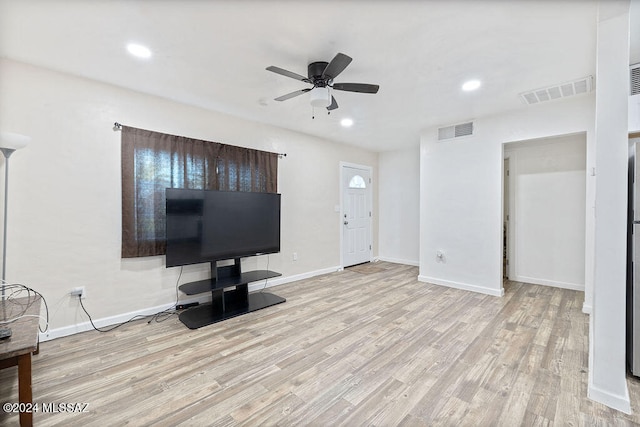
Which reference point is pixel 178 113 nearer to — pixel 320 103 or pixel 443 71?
pixel 320 103

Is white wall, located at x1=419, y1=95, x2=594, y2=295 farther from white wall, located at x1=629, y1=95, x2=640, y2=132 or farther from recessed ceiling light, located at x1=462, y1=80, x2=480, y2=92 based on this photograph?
recessed ceiling light, located at x1=462, y1=80, x2=480, y2=92

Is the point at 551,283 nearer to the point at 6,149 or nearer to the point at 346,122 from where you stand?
the point at 346,122

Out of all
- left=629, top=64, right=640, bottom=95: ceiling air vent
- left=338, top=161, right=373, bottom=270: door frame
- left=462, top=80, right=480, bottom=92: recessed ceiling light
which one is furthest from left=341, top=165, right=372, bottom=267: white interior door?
left=629, top=64, right=640, bottom=95: ceiling air vent

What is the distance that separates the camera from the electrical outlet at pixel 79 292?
9.04ft

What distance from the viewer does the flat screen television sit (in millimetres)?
3037

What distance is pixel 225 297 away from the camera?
3.70 meters

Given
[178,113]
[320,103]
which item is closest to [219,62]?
[320,103]

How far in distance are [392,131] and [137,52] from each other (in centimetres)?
376

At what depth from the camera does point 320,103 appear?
258 cm

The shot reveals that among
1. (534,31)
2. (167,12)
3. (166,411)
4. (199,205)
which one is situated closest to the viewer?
(166,411)

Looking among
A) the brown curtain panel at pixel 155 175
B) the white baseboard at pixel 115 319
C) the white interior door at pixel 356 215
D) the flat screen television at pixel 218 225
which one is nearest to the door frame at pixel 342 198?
the white interior door at pixel 356 215

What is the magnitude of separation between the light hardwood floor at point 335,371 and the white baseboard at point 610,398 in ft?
0.16

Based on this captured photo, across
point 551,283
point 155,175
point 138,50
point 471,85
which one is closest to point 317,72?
A: point 138,50

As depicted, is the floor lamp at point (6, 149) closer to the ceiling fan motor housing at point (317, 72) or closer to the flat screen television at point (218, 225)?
the flat screen television at point (218, 225)
